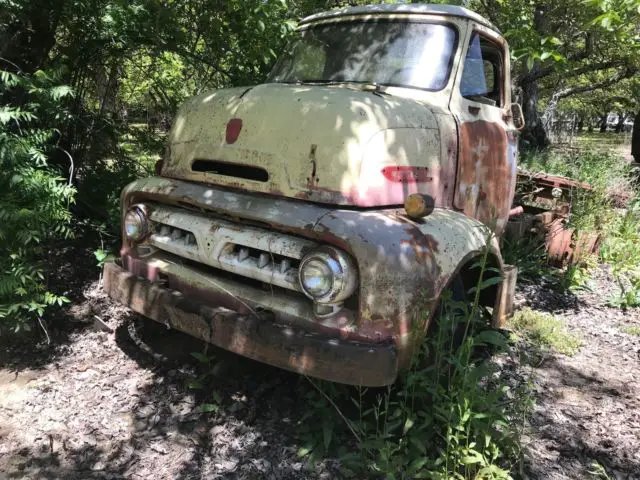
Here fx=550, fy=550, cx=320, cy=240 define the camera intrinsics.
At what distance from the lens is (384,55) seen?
Answer: 12.4ft

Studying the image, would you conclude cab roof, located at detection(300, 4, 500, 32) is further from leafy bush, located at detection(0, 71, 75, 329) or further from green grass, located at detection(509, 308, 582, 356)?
green grass, located at detection(509, 308, 582, 356)

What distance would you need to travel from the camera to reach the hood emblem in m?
3.19

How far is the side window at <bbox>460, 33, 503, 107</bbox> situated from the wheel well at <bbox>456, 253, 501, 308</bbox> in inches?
46.5

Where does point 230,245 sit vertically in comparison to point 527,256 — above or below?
above

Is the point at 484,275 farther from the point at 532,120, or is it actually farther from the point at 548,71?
the point at 532,120

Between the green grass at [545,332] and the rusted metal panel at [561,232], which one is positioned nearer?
the green grass at [545,332]

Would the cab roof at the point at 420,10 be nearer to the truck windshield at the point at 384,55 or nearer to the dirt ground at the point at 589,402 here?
the truck windshield at the point at 384,55

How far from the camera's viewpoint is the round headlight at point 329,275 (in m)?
2.62

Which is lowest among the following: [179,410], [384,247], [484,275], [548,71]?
[179,410]

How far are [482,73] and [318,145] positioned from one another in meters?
1.80

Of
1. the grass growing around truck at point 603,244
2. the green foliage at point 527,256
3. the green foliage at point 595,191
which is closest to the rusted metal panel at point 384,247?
the green foliage at point 527,256

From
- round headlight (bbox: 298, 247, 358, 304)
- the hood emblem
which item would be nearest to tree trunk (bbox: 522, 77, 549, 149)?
the hood emblem

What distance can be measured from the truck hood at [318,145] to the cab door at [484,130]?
26cm

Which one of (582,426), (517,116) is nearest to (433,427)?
(582,426)
